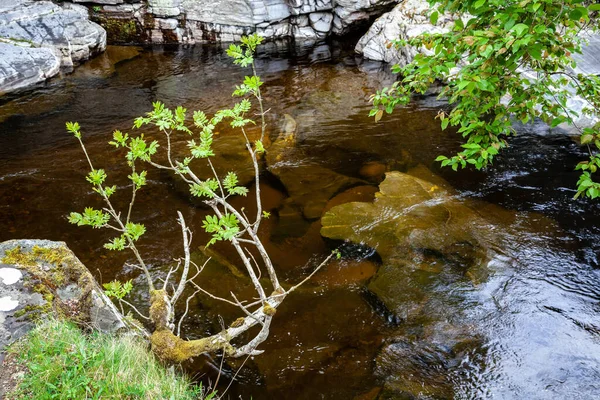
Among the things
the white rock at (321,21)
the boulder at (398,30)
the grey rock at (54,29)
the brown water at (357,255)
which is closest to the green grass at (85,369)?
the brown water at (357,255)

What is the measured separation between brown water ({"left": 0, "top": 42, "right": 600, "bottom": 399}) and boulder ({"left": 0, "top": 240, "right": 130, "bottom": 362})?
1.09 metres

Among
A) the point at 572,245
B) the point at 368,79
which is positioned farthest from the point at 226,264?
the point at 368,79

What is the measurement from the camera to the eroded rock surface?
1342cm

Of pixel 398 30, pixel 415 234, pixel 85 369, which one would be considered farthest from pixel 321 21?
pixel 85 369

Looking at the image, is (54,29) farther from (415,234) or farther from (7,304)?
(415,234)

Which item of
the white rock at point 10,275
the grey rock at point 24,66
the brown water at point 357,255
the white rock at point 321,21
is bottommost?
the brown water at point 357,255

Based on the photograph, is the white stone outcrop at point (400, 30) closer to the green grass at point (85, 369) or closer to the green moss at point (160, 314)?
the green moss at point (160, 314)

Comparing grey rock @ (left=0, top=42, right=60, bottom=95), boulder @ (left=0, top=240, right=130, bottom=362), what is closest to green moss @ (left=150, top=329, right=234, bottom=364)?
boulder @ (left=0, top=240, right=130, bottom=362)

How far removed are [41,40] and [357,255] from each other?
13.6m

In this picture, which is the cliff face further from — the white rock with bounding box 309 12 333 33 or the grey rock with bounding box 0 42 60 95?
the grey rock with bounding box 0 42 60 95

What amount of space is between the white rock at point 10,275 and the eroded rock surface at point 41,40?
11.1 meters

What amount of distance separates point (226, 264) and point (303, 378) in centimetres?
221

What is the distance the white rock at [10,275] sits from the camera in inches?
159

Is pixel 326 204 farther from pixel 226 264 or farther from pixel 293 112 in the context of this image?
pixel 293 112
